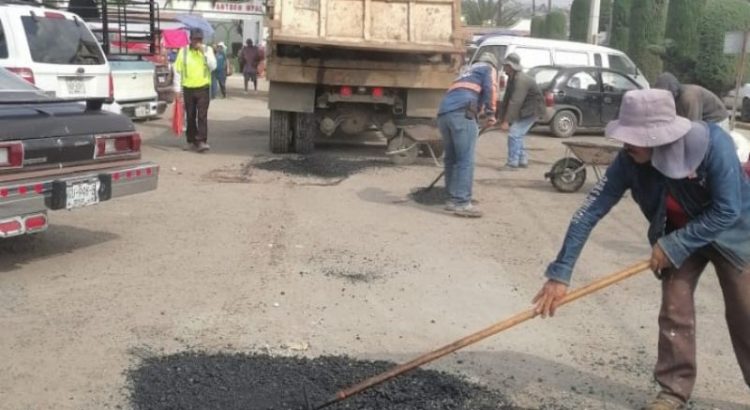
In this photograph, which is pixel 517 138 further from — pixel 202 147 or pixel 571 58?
pixel 571 58

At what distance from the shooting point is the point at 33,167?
625cm

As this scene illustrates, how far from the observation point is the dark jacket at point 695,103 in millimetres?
7582

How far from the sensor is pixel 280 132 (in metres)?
13.0

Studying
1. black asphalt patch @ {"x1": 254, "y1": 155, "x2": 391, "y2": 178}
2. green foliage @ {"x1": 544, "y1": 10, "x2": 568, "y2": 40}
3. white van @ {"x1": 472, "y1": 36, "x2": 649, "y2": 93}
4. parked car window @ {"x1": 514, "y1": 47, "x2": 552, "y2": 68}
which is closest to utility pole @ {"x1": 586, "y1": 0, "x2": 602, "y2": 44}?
white van @ {"x1": 472, "y1": 36, "x2": 649, "y2": 93}

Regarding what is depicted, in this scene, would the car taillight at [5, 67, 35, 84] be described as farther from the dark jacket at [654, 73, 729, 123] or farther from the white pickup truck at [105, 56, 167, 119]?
the dark jacket at [654, 73, 729, 123]

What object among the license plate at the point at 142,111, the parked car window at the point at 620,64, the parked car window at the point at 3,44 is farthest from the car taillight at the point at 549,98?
the parked car window at the point at 3,44

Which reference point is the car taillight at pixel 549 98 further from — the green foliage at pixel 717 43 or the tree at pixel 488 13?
the tree at pixel 488 13

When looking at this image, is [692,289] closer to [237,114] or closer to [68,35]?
[68,35]

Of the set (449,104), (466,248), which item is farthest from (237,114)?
(466,248)

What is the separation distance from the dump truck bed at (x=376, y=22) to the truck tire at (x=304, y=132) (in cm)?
159

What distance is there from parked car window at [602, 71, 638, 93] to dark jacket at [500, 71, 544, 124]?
21.1ft

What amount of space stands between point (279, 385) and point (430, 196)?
18.8ft

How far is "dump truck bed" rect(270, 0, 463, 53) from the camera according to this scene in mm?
11539

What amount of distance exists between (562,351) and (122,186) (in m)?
3.77
